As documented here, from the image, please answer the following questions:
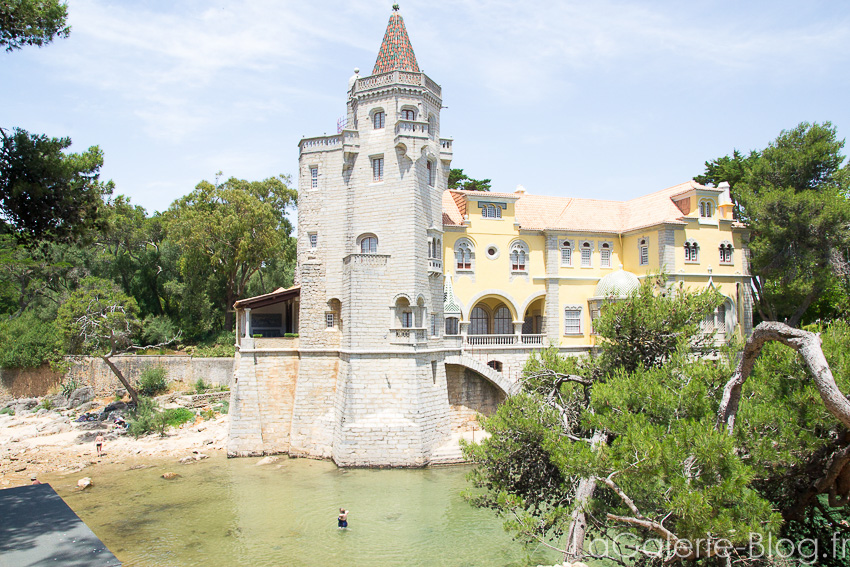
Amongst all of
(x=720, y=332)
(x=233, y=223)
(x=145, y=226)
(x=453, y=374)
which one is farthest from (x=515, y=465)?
(x=145, y=226)

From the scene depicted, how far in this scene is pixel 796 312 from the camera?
33344 mm

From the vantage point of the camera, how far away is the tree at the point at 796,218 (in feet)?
103

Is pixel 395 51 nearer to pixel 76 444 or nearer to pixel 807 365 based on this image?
pixel 807 365

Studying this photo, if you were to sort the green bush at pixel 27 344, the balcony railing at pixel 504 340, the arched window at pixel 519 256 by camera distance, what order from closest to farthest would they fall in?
the balcony railing at pixel 504 340
the arched window at pixel 519 256
the green bush at pixel 27 344

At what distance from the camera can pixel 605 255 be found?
3303 centimetres

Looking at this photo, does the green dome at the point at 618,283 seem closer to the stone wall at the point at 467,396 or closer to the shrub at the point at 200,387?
the stone wall at the point at 467,396

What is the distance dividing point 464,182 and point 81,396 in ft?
107

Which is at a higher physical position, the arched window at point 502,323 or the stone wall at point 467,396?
the arched window at point 502,323

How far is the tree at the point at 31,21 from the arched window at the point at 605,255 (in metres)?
27.0

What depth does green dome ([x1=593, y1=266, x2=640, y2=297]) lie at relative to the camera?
30.1 metres

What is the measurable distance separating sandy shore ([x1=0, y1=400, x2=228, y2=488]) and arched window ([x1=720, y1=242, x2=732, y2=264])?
96.0ft

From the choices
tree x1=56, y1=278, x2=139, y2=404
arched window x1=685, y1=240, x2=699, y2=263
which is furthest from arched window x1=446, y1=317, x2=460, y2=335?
tree x1=56, y1=278, x2=139, y2=404

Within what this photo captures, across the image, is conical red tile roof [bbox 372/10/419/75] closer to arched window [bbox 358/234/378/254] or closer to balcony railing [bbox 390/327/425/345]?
arched window [bbox 358/234/378/254]

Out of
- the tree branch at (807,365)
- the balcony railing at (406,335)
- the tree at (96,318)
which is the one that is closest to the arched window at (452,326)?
the balcony railing at (406,335)
